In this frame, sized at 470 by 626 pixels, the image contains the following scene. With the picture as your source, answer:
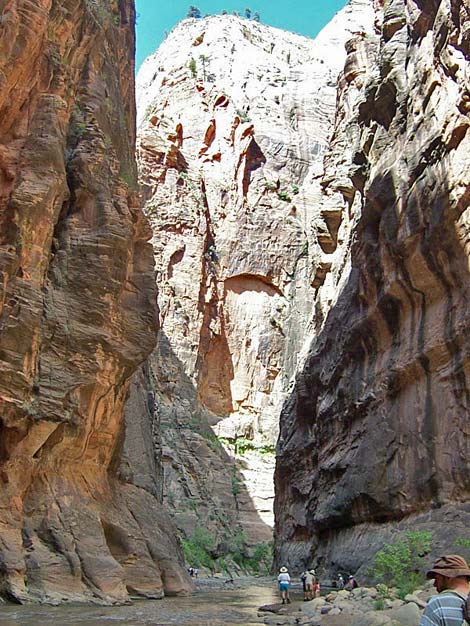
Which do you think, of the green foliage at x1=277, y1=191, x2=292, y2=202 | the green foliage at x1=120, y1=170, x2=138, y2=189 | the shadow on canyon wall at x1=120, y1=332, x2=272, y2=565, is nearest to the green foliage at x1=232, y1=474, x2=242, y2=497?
the shadow on canyon wall at x1=120, y1=332, x2=272, y2=565

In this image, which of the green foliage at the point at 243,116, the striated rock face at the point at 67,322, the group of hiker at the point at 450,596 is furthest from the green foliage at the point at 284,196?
the group of hiker at the point at 450,596

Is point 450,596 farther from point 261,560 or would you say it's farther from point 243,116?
point 243,116

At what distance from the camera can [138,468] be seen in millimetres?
27266

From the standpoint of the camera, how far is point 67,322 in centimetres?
2070

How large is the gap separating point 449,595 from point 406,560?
18.2 metres

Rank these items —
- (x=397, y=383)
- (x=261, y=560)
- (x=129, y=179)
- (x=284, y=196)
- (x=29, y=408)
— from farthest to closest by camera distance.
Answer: (x=284, y=196) < (x=261, y=560) < (x=129, y=179) < (x=397, y=383) < (x=29, y=408)

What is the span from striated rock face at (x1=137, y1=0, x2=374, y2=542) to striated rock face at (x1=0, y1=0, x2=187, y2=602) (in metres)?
26.8

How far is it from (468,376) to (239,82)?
6596cm

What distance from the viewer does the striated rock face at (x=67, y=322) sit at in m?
17.9

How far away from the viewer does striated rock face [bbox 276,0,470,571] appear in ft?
76.2

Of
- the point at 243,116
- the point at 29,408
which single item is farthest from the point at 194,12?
the point at 29,408

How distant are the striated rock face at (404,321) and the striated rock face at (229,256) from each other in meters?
15.7

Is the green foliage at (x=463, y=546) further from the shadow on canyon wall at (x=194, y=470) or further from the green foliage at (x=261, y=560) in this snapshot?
the green foliage at (x=261, y=560)

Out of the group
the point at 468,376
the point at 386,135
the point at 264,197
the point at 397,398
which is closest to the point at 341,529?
the point at 397,398
